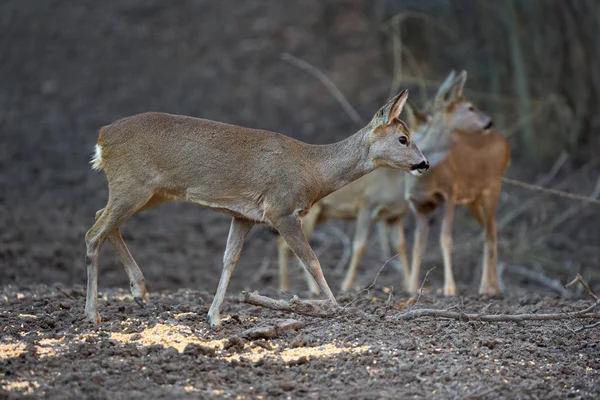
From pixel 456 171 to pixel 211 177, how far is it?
13.7ft

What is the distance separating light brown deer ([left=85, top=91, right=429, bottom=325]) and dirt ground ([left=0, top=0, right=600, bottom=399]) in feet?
1.96

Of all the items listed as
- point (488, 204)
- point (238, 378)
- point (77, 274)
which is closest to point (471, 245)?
point (488, 204)

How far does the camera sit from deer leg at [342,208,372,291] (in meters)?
10.7

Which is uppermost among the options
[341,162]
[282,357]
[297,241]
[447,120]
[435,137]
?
[341,162]

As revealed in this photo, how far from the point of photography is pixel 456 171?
1073 cm

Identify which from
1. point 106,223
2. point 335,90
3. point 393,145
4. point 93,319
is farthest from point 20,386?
point 335,90

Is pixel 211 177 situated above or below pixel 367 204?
above

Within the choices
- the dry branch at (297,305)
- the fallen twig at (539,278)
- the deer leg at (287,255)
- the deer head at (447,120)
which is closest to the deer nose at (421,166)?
the dry branch at (297,305)

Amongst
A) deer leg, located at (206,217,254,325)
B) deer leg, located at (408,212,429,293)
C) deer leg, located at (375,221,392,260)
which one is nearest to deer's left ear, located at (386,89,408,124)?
deer leg, located at (206,217,254,325)

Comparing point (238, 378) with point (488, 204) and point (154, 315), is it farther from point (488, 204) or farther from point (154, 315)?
point (488, 204)

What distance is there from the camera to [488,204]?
35.8 ft

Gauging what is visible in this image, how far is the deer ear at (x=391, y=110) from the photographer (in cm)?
755

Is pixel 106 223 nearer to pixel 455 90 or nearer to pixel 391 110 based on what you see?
pixel 391 110

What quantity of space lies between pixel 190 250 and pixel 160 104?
5.26 m
